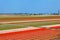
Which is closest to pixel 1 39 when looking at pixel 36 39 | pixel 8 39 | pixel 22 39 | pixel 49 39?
pixel 8 39

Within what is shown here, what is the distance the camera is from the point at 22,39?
41.7 feet

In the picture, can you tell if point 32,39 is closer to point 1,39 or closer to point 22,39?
point 22,39

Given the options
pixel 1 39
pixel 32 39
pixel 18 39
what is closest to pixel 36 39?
pixel 32 39

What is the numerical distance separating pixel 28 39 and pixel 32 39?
29cm

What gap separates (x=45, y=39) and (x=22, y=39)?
Result: 1.62 metres

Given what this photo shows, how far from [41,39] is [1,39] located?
274 centimetres

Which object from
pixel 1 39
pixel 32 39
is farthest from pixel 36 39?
pixel 1 39

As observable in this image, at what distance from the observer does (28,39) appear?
12672mm

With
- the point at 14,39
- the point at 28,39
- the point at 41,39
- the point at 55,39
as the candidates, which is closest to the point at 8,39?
the point at 14,39

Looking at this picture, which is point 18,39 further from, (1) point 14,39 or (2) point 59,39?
(2) point 59,39

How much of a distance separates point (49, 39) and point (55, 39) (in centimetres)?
48

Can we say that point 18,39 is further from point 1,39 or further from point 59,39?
point 59,39

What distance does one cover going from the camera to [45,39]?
12977 mm

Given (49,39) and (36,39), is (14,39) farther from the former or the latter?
(49,39)
